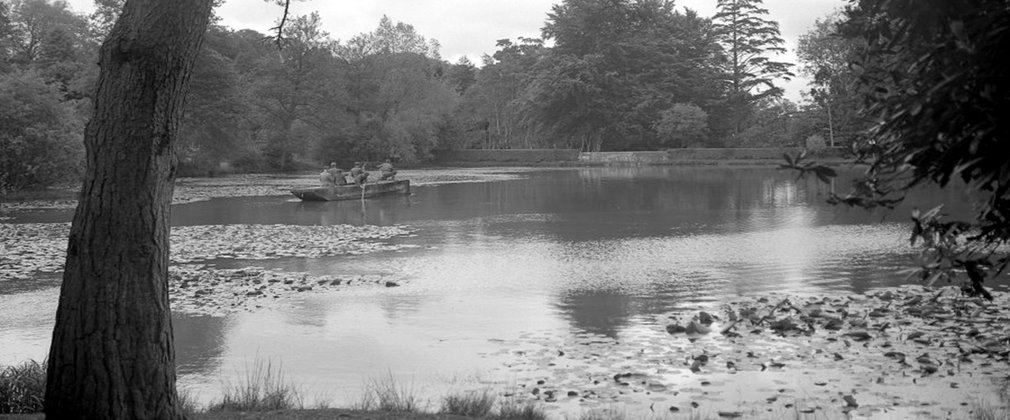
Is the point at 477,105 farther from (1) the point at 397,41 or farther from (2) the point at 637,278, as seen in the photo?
(2) the point at 637,278

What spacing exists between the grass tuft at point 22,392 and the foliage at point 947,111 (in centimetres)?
508

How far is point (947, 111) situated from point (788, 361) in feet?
17.4

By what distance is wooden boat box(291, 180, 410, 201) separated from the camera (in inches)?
1193

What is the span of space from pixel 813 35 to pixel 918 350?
6213cm

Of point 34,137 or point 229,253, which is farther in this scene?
point 34,137

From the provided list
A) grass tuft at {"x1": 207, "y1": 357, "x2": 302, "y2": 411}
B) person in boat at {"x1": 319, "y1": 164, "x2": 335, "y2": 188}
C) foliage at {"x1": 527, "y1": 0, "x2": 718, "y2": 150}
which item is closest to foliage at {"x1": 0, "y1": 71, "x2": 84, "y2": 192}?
person in boat at {"x1": 319, "y1": 164, "x2": 335, "y2": 188}

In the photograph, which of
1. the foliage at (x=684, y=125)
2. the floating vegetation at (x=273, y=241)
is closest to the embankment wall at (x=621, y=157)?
the foliage at (x=684, y=125)

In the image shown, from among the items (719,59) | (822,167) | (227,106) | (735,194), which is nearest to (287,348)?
(822,167)

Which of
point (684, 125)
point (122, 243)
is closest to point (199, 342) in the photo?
point (122, 243)

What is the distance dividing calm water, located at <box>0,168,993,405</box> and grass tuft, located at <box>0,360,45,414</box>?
152 centimetres

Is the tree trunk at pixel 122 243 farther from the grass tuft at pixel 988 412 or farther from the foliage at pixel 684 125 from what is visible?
the foliage at pixel 684 125

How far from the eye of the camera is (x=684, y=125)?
72.7 m

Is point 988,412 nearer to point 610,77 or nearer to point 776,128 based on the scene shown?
point 776,128

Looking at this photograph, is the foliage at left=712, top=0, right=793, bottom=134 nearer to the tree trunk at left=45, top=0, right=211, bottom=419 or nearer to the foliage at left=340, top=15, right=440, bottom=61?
the foliage at left=340, top=15, right=440, bottom=61
